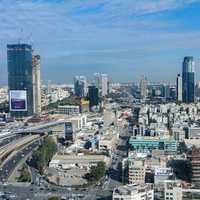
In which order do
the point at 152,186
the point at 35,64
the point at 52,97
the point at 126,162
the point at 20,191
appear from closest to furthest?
the point at 152,186 < the point at 20,191 < the point at 126,162 < the point at 35,64 < the point at 52,97

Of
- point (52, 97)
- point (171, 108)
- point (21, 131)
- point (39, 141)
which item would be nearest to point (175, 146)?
point (39, 141)

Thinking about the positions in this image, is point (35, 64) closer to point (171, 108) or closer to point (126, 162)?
point (171, 108)

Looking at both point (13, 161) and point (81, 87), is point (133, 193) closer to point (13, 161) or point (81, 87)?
point (13, 161)

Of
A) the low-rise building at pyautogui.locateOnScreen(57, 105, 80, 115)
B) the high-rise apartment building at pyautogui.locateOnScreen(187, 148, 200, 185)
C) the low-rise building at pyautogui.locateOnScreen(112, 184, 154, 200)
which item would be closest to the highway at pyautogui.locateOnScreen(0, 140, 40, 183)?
the low-rise building at pyautogui.locateOnScreen(112, 184, 154, 200)

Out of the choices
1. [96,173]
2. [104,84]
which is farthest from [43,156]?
[104,84]

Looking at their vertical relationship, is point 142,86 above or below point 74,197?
above

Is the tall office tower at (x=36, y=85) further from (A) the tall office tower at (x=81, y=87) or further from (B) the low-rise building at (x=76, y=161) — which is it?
(B) the low-rise building at (x=76, y=161)

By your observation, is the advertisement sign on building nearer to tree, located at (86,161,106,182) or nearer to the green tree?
the green tree
